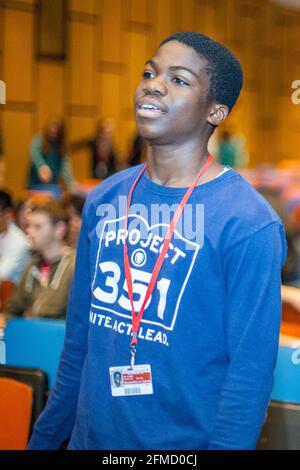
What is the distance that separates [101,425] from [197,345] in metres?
0.26

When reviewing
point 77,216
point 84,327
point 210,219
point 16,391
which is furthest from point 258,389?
point 77,216

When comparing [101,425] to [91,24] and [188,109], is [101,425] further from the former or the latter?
[91,24]

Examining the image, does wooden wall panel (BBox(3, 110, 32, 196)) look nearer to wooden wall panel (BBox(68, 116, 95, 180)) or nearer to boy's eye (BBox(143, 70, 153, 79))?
wooden wall panel (BBox(68, 116, 95, 180))

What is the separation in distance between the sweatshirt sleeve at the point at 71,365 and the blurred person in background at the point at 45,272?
185 centimetres

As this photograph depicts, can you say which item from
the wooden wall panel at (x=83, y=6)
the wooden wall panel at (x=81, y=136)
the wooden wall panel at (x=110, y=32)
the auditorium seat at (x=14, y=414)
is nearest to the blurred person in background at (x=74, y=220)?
the auditorium seat at (x=14, y=414)

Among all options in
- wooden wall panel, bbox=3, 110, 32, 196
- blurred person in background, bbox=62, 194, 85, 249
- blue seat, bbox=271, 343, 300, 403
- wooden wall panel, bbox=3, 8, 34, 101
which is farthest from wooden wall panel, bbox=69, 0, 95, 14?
blue seat, bbox=271, 343, 300, 403

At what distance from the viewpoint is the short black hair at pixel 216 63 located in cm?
137

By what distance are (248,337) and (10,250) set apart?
10.2 feet

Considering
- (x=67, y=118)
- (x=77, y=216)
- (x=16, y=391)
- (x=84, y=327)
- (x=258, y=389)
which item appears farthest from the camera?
(x=67, y=118)

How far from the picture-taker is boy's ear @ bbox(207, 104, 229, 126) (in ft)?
4.66

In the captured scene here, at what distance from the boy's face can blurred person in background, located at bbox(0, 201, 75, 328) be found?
7.06ft

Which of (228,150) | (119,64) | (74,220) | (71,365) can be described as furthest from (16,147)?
(71,365)

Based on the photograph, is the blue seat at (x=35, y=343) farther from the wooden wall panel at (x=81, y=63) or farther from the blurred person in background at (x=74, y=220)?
the wooden wall panel at (x=81, y=63)

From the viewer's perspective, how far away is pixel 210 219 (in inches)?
51.7
